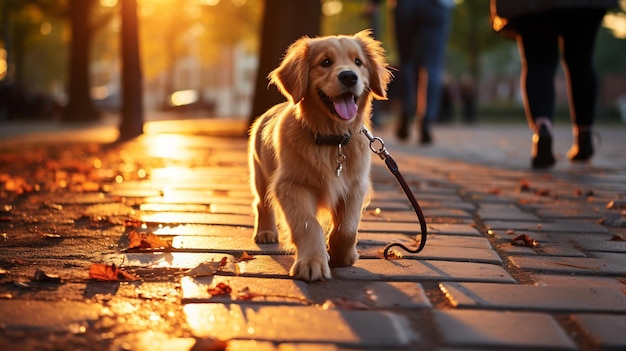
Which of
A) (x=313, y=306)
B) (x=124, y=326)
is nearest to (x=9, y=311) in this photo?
(x=124, y=326)

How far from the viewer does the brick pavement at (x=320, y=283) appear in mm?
2225

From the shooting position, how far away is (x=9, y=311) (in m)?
2.38

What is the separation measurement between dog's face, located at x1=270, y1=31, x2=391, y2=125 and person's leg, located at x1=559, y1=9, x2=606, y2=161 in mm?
3522

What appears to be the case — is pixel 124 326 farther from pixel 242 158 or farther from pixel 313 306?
pixel 242 158

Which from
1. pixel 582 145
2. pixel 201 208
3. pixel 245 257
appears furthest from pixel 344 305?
pixel 582 145

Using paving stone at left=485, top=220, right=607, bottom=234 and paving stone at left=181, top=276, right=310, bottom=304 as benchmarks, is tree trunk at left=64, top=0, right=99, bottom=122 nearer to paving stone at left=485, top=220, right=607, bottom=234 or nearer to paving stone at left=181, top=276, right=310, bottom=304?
paving stone at left=485, top=220, right=607, bottom=234

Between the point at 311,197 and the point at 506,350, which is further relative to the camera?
the point at 311,197

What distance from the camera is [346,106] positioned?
344cm

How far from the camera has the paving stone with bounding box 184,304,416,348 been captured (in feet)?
7.16

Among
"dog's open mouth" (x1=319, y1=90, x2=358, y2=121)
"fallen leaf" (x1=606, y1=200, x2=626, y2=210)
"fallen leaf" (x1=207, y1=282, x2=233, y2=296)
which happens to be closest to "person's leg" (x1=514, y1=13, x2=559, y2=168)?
"fallen leaf" (x1=606, y1=200, x2=626, y2=210)

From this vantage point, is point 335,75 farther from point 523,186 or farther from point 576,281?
point 523,186

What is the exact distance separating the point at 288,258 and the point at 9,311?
1355mm

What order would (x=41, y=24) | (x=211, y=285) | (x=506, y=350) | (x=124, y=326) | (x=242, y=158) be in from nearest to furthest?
(x=506, y=350) < (x=124, y=326) < (x=211, y=285) < (x=242, y=158) < (x=41, y=24)

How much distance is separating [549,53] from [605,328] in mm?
4980
